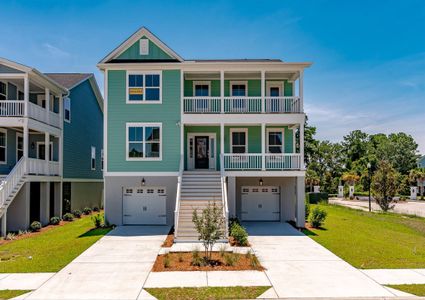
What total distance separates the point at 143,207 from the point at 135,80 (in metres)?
6.81

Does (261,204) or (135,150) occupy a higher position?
(135,150)

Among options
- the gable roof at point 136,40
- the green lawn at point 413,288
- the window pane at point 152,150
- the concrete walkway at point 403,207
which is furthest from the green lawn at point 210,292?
the concrete walkway at point 403,207

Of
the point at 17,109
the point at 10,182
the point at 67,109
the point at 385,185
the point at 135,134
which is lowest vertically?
the point at 385,185

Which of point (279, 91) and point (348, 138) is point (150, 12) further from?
point (348, 138)

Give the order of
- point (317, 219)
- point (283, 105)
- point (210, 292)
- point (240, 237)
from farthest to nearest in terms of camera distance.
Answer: point (283, 105) < point (317, 219) < point (240, 237) < point (210, 292)

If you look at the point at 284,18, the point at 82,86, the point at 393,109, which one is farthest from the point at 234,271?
the point at 393,109

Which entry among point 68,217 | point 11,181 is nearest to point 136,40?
point 11,181

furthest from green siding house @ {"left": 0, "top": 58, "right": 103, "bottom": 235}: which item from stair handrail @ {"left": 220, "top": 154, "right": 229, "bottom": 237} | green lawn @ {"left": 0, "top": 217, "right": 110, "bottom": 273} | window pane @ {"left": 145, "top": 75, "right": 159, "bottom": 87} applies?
stair handrail @ {"left": 220, "top": 154, "right": 229, "bottom": 237}

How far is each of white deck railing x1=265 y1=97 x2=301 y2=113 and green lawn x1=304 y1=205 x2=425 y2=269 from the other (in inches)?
257

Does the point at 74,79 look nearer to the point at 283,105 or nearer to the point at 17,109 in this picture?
the point at 17,109

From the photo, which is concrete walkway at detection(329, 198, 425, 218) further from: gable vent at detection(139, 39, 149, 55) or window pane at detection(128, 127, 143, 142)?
gable vent at detection(139, 39, 149, 55)

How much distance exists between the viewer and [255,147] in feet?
64.3

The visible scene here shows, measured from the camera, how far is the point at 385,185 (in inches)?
1035

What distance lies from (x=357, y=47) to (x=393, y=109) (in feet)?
54.4
